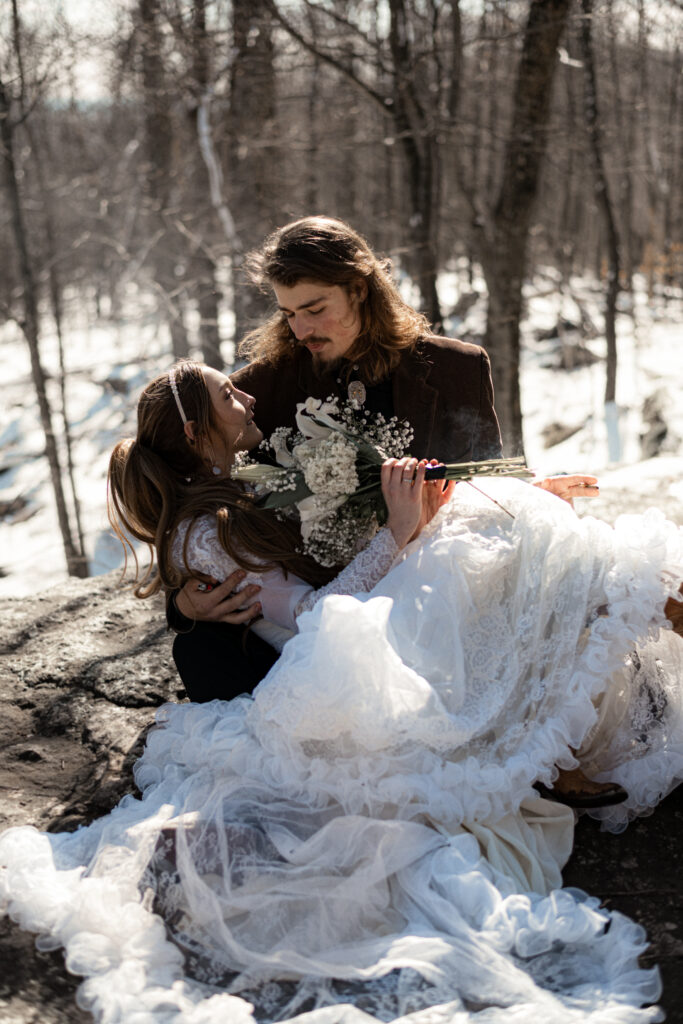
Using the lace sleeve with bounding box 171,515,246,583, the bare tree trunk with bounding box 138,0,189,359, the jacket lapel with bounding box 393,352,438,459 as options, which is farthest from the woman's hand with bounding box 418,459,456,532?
the bare tree trunk with bounding box 138,0,189,359

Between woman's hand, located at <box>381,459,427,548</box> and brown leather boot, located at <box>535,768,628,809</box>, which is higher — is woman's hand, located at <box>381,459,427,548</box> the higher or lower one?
the higher one

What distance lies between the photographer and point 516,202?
→ 604 cm

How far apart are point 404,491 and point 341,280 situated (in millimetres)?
890

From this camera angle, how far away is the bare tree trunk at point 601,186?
804cm

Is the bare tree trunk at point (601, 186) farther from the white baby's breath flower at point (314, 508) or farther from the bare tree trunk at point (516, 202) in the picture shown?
the white baby's breath flower at point (314, 508)

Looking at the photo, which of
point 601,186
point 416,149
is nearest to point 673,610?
point 416,149

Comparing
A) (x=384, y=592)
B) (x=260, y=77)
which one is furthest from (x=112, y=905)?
(x=260, y=77)

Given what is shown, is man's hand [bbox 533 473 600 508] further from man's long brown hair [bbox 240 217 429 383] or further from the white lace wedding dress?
man's long brown hair [bbox 240 217 429 383]

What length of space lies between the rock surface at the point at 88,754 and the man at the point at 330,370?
1.58 ft

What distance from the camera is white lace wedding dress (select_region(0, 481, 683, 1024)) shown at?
6.12ft

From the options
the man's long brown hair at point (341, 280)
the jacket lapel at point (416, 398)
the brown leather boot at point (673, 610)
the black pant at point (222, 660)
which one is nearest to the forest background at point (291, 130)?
the man's long brown hair at point (341, 280)

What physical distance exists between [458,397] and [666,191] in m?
12.4

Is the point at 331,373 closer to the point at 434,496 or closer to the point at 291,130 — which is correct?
the point at 434,496

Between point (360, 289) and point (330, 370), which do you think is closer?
point (360, 289)
